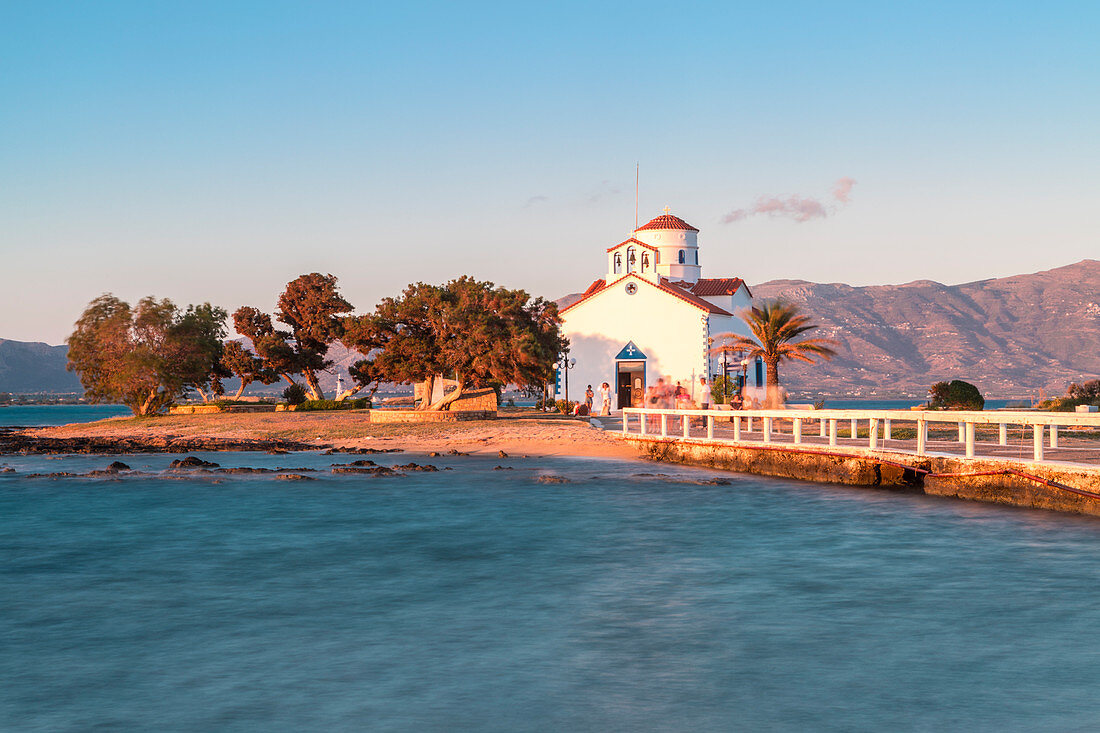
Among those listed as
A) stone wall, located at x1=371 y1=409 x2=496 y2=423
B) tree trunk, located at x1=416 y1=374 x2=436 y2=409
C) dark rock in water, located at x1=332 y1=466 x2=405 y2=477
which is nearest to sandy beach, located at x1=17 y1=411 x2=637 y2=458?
stone wall, located at x1=371 y1=409 x2=496 y2=423

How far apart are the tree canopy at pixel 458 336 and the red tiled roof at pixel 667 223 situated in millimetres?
21674

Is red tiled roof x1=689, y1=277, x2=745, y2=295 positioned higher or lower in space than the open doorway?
higher

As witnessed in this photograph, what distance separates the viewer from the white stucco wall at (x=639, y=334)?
61.9 meters

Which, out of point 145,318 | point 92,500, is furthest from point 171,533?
point 145,318

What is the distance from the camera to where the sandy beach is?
129ft

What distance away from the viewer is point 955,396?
45625 mm

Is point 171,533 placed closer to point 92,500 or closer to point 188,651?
point 92,500

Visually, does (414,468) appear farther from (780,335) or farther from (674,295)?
(674,295)

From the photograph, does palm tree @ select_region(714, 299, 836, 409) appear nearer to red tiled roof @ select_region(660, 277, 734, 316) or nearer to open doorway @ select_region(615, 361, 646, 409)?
red tiled roof @ select_region(660, 277, 734, 316)

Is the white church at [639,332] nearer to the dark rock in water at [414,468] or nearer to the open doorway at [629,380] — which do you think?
the open doorway at [629,380]

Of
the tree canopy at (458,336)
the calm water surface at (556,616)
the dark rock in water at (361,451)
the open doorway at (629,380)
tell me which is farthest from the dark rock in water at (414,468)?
the open doorway at (629,380)

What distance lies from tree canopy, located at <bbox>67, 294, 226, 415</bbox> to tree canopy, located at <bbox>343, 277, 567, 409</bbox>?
39.7ft

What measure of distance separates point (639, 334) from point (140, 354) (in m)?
29.7

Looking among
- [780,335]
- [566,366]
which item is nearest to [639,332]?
[566,366]
